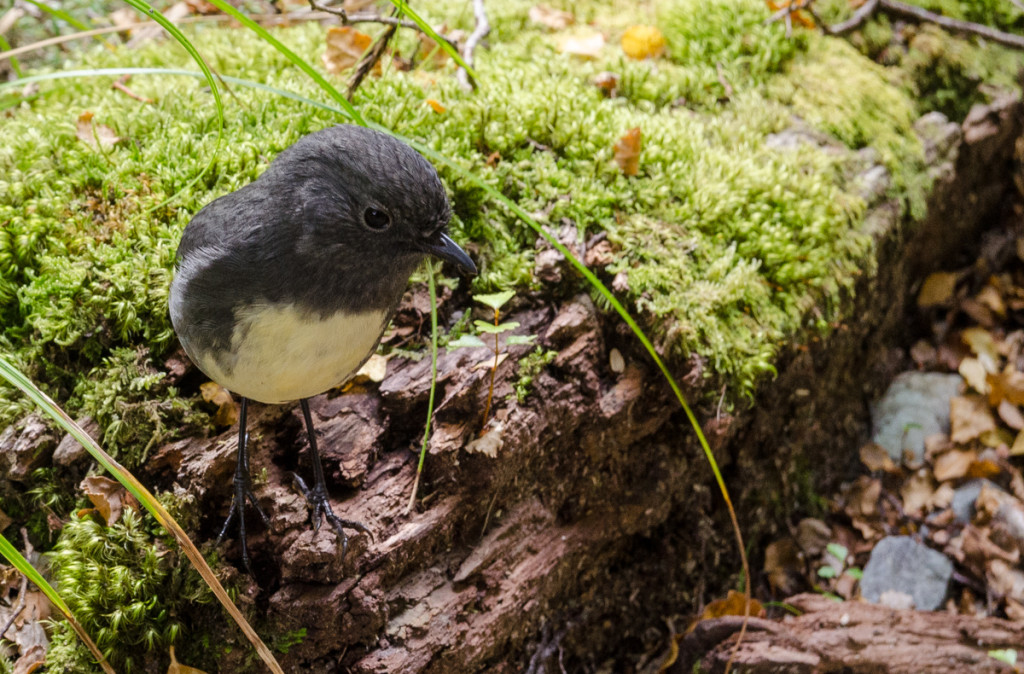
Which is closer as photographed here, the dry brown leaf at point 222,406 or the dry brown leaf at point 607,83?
the dry brown leaf at point 222,406

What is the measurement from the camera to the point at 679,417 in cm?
312

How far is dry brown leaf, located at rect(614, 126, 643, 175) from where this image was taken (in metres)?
3.33

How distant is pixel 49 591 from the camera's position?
5.98ft

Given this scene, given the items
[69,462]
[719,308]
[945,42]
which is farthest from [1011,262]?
[69,462]

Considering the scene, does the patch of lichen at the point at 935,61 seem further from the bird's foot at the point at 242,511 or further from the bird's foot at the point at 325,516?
the bird's foot at the point at 242,511

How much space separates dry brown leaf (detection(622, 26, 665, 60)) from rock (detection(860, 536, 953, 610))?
298cm

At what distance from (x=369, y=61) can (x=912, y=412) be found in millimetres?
3639

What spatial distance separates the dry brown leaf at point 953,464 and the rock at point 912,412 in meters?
0.11

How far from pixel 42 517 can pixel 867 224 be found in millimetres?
3825

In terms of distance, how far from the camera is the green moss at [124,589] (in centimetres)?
220

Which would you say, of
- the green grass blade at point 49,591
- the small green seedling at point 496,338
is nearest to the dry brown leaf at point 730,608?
the small green seedling at point 496,338

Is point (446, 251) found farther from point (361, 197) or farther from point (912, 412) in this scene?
point (912, 412)

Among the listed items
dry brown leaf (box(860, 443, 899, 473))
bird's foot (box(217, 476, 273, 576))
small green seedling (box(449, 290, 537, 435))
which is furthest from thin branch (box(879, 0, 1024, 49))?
bird's foot (box(217, 476, 273, 576))

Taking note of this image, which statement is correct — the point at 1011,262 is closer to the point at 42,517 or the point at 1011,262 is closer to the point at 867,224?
the point at 867,224
